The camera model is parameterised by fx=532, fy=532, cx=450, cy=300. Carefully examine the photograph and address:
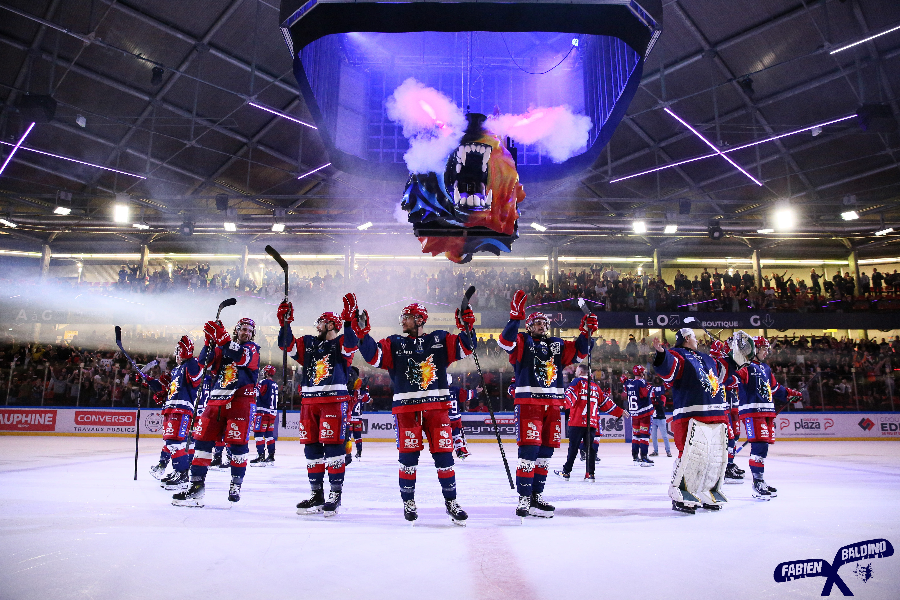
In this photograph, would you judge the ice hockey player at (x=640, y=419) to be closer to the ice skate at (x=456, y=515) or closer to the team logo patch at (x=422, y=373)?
the team logo patch at (x=422, y=373)

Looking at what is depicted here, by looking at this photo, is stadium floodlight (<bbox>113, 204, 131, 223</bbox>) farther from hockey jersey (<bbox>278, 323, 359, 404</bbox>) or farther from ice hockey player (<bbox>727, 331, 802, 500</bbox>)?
ice hockey player (<bbox>727, 331, 802, 500</bbox>)

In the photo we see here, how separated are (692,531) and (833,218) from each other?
795 inches

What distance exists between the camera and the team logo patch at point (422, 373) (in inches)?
207

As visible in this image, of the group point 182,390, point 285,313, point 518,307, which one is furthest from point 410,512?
point 182,390

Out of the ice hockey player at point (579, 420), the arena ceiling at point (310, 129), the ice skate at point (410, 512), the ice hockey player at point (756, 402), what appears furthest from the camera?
the arena ceiling at point (310, 129)

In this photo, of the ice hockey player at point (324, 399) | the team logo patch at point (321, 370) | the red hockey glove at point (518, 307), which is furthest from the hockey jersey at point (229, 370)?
the red hockey glove at point (518, 307)

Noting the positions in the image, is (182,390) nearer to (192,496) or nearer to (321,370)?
(192,496)

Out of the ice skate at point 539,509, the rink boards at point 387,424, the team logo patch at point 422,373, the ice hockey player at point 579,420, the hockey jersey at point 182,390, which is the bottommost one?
the rink boards at point 387,424

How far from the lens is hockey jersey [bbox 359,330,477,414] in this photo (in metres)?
5.22

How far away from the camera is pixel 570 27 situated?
6238 mm

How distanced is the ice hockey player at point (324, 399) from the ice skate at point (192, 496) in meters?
1.17

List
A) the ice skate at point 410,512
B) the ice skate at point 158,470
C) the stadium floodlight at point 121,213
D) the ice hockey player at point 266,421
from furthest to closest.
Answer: the stadium floodlight at point 121,213 → the ice hockey player at point 266,421 → the ice skate at point 158,470 → the ice skate at point 410,512

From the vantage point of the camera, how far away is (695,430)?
221 inches

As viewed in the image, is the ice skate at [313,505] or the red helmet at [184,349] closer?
the ice skate at [313,505]
